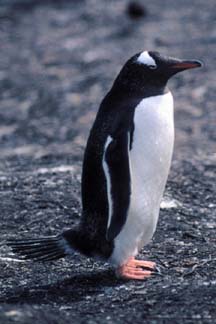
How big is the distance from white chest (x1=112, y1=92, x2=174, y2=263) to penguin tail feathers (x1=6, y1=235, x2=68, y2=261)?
29 centimetres

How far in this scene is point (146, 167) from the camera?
4.67 meters

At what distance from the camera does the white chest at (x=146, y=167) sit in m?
4.60

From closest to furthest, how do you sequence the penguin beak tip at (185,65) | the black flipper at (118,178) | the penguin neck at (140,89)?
the black flipper at (118,178) → the penguin neck at (140,89) → the penguin beak tip at (185,65)

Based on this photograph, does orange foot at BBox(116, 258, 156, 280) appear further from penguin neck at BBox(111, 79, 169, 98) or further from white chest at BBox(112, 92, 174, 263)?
penguin neck at BBox(111, 79, 169, 98)

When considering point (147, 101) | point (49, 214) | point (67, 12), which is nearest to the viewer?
point (147, 101)

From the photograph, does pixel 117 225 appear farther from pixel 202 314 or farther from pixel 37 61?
pixel 37 61

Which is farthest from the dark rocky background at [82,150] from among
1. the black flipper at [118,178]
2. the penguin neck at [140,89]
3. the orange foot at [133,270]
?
the penguin neck at [140,89]

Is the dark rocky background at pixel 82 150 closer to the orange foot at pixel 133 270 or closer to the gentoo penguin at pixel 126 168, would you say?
the orange foot at pixel 133 270

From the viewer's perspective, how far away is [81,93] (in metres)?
9.75

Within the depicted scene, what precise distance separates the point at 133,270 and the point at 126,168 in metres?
0.54

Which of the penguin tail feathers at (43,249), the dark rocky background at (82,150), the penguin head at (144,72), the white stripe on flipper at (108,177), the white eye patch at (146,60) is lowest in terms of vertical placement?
the dark rocky background at (82,150)

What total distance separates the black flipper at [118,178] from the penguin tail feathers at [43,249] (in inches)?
11.8

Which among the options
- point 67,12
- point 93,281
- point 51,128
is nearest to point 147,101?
point 93,281

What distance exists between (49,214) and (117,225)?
1372 mm
